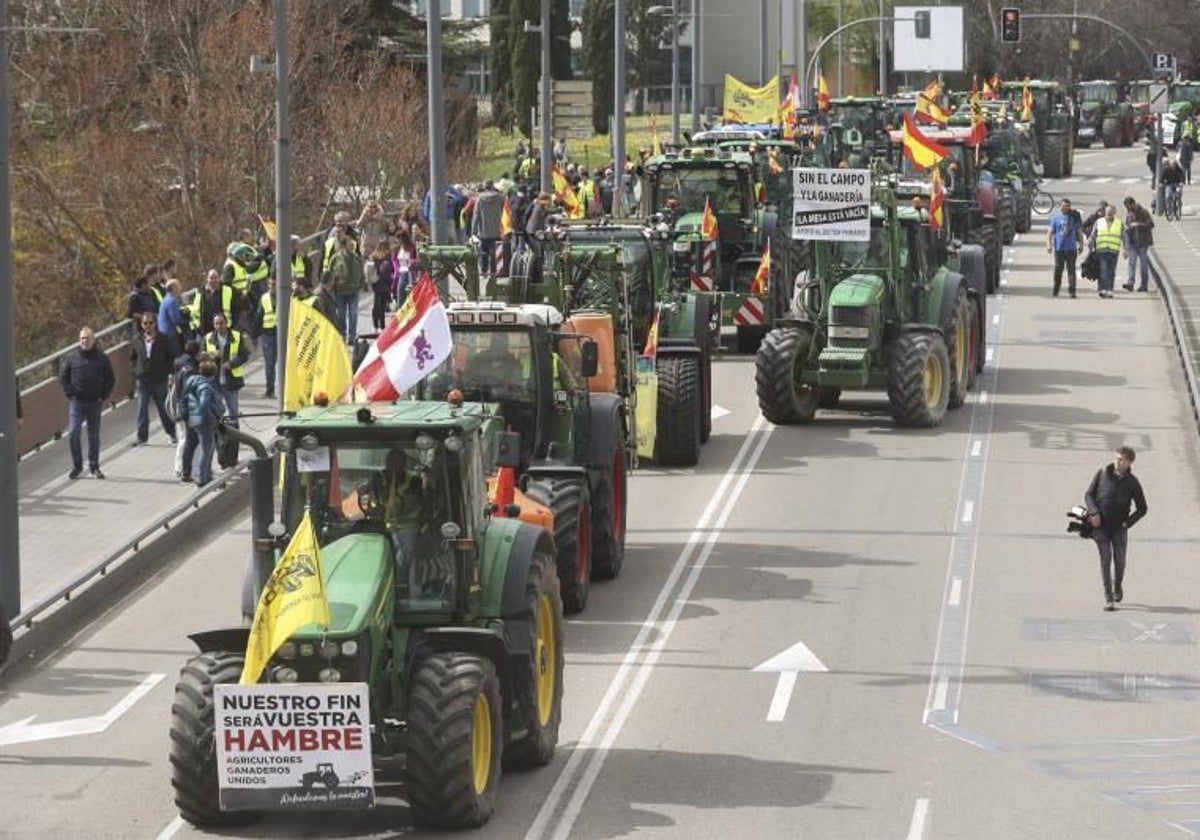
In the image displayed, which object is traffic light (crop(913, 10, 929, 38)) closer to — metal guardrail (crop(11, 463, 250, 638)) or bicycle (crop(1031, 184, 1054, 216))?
bicycle (crop(1031, 184, 1054, 216))


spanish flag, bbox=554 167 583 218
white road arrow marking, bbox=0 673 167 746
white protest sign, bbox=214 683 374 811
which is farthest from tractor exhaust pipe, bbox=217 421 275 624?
spanish flag, bbox=554 167 583 218

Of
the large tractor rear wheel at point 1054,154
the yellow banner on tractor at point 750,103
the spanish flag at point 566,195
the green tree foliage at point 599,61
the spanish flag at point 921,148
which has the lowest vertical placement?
the spanish flag at point 566,195

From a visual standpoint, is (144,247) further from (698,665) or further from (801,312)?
(698,665)

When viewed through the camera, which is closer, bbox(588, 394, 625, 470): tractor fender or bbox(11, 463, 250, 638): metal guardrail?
bbox(11, 463, 250, 638): metal guardrail

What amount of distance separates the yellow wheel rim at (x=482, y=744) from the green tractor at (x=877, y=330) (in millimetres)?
16668

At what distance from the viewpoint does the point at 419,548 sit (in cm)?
Result: 1656

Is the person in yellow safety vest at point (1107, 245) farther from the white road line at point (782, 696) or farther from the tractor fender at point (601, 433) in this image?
the white road line at point (782, 696)

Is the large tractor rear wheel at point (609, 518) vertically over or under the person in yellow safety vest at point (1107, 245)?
under

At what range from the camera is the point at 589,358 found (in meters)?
23.6

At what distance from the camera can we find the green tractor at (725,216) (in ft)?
128

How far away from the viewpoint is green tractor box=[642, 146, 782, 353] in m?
39.1

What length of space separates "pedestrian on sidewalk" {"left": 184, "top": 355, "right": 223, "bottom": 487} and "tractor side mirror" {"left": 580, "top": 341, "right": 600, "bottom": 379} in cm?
536

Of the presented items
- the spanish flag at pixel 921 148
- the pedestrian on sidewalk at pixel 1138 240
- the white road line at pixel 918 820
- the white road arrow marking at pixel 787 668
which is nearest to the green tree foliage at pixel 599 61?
the pedestrian on sidewalk at pixel 1138 240

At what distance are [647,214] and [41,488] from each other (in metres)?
13.2
